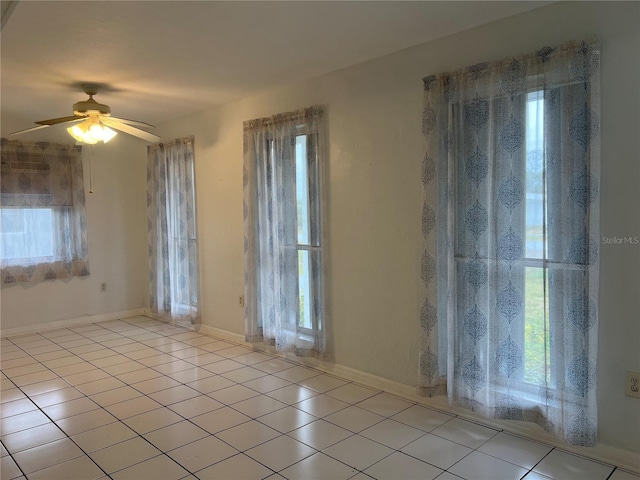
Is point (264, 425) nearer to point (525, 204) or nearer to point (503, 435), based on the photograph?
point (503, 435)

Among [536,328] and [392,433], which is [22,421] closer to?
[392,433]

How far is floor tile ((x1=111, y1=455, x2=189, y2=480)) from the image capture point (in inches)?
90.4

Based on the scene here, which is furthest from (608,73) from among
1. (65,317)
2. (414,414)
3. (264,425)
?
(65,317)

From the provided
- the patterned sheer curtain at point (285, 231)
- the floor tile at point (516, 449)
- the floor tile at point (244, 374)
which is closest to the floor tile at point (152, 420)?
the floor tile at point (244, 374)

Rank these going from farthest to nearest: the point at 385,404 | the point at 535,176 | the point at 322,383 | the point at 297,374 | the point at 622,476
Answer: the point at 297,374, the point at 322,383, the point at 385,404, the point at 535,176, the point at 622,476

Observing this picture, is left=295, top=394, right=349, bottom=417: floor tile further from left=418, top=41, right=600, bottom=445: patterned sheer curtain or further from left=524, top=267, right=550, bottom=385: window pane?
left=524, top=267, right=550, bottom=385: window pane

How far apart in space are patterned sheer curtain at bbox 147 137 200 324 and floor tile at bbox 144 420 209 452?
231 cm

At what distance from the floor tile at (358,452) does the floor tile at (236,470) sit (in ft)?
1.24

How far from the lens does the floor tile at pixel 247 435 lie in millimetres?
2631

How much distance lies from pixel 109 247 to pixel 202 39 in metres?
3.80

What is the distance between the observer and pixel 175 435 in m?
2.74

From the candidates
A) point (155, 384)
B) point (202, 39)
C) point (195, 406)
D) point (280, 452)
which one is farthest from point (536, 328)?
point (155, 384)

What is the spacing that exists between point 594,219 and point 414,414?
1.58m

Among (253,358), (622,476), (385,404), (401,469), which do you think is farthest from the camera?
(253,358)
